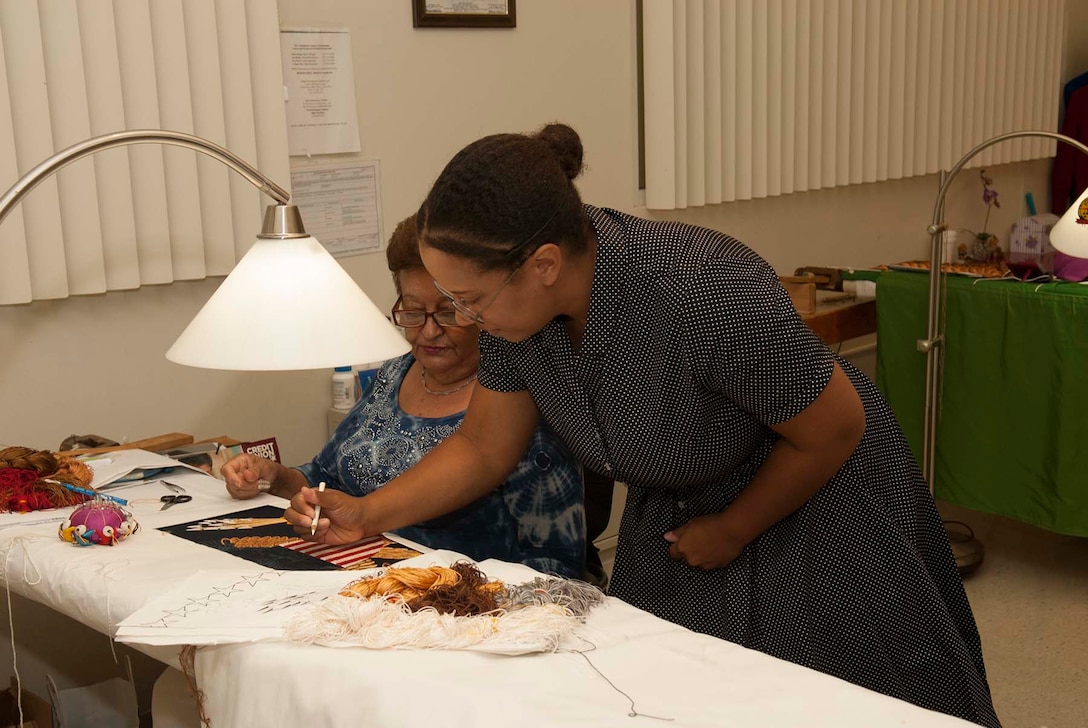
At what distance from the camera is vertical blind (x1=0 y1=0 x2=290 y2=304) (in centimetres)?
224

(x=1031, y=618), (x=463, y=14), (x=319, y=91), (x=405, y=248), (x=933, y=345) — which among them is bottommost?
(x=1031, y=618)

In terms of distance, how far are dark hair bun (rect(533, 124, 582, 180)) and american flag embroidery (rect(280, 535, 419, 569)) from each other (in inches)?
23.5

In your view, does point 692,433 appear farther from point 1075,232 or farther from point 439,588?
point 1075,232

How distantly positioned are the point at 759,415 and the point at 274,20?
162cm

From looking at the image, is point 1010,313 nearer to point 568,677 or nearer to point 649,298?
point 649,298

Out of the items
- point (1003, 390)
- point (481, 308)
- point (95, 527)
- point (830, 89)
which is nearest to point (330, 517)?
point (95, 527)

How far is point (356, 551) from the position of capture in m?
1.63

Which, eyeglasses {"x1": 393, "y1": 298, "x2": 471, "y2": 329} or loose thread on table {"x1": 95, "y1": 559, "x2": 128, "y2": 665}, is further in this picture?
eyeglasses {"x1": 393, "y1": 298, "x2": 471, "y2": 329}

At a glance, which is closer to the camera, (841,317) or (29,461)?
(29,461)

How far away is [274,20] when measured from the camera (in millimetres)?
2555

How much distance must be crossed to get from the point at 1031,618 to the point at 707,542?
2.07 m

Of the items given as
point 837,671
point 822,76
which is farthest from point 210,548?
point 822,76

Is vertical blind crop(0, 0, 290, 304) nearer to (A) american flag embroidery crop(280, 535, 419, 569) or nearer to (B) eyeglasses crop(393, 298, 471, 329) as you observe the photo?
(B) eyeglasses crop(393, 298, 471, 329)

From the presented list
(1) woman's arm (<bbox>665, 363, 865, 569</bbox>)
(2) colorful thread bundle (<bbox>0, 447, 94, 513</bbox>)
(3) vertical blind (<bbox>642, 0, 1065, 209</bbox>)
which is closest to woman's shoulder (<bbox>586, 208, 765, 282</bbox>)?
(1) woman's arm (<bbox>665, 363, 865, 569</bbox>)
